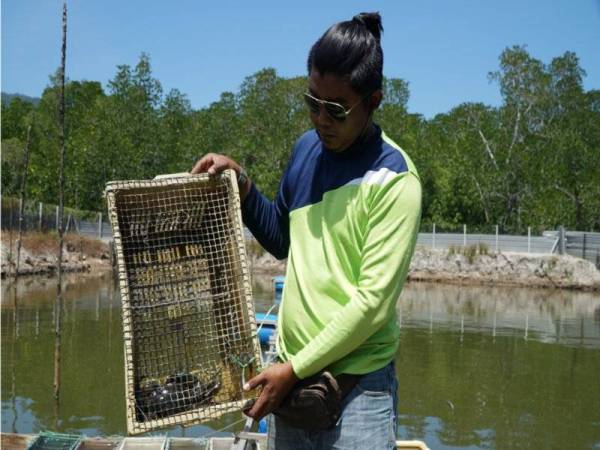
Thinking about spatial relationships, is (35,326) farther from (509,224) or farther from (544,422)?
(509,224)

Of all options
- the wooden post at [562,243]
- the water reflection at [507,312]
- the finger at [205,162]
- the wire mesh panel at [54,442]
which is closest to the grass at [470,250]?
the water reflection at [507,312]

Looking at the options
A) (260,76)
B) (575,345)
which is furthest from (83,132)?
(575,345)

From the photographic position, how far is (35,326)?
38.0 ft

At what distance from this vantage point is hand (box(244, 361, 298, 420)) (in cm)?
141

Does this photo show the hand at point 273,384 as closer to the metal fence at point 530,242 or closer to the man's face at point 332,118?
the man's face at point 332,118

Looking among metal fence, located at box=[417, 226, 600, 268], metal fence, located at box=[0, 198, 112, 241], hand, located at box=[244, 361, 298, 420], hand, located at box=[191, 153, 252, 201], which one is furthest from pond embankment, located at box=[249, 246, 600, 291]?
hand, located at box=[244, 361, 298, 420]

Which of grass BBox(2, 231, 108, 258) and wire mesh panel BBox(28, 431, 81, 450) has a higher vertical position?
grass BBox(2, 231, 108, 258)

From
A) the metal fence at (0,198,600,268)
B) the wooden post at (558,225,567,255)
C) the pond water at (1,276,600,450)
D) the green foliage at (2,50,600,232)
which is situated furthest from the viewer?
the green foliage at (2,50,600,232)

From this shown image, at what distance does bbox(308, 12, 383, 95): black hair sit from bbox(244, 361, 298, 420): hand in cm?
53

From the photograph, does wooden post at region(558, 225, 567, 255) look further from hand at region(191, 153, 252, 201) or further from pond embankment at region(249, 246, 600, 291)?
hand at region(191, 153, 252, 201)

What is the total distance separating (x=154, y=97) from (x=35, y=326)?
23.3 meters

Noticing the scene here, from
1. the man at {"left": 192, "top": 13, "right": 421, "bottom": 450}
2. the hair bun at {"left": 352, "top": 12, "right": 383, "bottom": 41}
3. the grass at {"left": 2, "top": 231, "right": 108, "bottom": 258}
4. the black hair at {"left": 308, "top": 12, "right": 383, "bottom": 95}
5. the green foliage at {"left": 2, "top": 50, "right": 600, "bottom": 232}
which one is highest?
the green foliage at {"left": 2, "top": 50, "right": 600, "bottom": 232}

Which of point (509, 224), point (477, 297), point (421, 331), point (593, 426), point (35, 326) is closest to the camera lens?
point (593, 426)

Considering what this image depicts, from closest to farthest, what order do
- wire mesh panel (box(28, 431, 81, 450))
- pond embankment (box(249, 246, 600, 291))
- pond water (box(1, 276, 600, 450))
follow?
wire mesh panel (box(28, 431, 81, 450))
pond water (box(1, 276, 600, 450))
pond embankment (box(249, 246, 600, 291))
